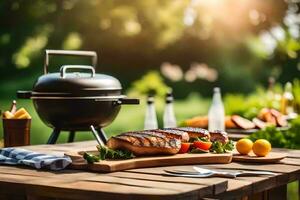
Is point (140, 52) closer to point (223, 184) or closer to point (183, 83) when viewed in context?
point (183, 83)

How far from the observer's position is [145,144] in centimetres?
261

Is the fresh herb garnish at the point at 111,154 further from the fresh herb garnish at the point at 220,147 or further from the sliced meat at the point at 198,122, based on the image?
the sliced meat at the point at 198,122

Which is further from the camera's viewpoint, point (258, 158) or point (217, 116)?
point (217, 116)

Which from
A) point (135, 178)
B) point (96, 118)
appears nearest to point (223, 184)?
point (135, 178)

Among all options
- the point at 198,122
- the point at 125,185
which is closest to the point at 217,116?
the point at 198,122

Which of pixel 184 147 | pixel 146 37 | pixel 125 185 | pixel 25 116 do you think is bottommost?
pixel 125 185

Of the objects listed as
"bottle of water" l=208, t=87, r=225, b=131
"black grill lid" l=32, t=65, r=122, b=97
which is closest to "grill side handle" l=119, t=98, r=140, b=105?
"black grill lid" l=32, t=65, r=122, b=97

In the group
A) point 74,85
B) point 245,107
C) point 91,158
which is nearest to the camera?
point 91,158

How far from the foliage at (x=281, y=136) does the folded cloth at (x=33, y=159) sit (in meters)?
1.63

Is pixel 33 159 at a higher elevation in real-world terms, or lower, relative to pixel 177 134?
lower

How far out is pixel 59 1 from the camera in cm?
804

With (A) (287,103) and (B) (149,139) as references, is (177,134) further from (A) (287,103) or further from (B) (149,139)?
(A) (287,103)

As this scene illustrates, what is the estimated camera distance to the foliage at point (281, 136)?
13.1 ft

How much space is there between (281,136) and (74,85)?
4.36 ft
